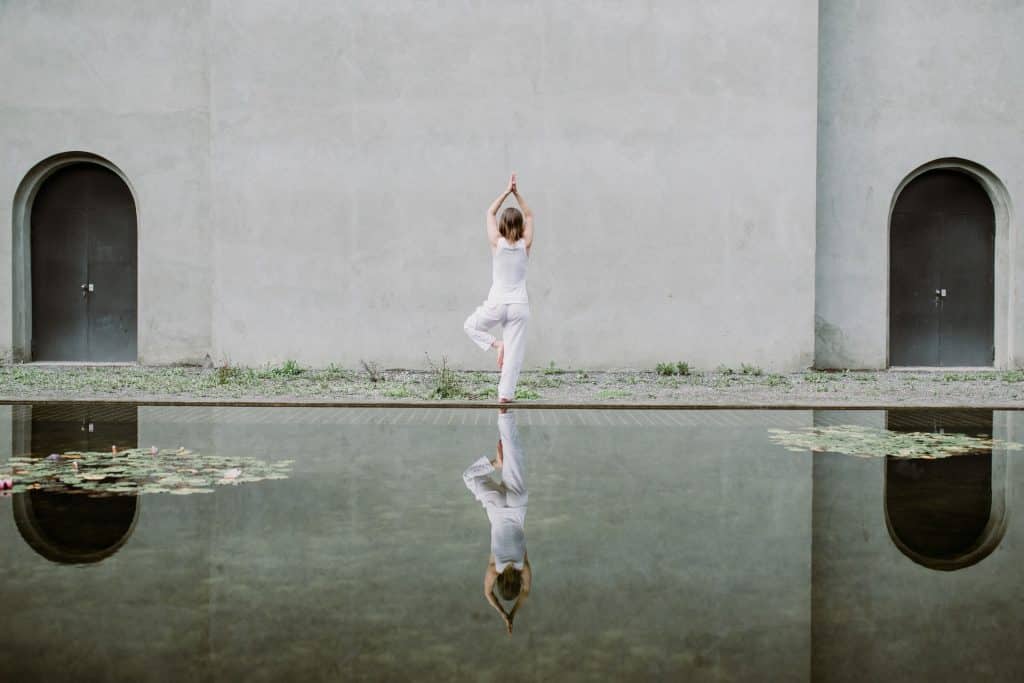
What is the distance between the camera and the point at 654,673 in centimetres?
264

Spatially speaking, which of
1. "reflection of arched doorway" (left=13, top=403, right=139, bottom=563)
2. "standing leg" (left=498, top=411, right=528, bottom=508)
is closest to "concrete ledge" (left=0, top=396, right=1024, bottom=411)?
"standing leg" (left=498, top=411, right=528, bottom=508)

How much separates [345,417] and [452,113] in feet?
22.3

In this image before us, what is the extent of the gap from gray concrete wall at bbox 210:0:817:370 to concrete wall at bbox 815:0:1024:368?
3.75 ft

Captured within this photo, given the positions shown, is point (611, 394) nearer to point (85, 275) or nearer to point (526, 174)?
point (526, 174)

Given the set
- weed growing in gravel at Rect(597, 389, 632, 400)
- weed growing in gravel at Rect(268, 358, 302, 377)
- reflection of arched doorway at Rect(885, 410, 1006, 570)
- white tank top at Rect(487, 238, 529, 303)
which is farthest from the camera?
weed growing in gravel at Rect(268, 358, 302, 377)

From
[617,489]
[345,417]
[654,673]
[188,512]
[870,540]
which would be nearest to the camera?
[654,673]

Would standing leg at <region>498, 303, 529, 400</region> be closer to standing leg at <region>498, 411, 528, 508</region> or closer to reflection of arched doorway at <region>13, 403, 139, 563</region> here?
standing leg at <region>498, 411, 528, 508</region>

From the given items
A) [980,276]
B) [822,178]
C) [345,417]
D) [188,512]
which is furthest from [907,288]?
[188,512]

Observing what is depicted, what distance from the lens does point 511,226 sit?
9266 millimetres

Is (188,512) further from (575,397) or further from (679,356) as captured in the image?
(679,356)

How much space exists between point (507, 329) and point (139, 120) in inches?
343

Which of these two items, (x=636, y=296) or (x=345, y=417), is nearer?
(x=345, y=417)

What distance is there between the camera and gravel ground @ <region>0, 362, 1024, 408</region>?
10359 mm

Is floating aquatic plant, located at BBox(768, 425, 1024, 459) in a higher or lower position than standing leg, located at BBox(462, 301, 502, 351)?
lower
